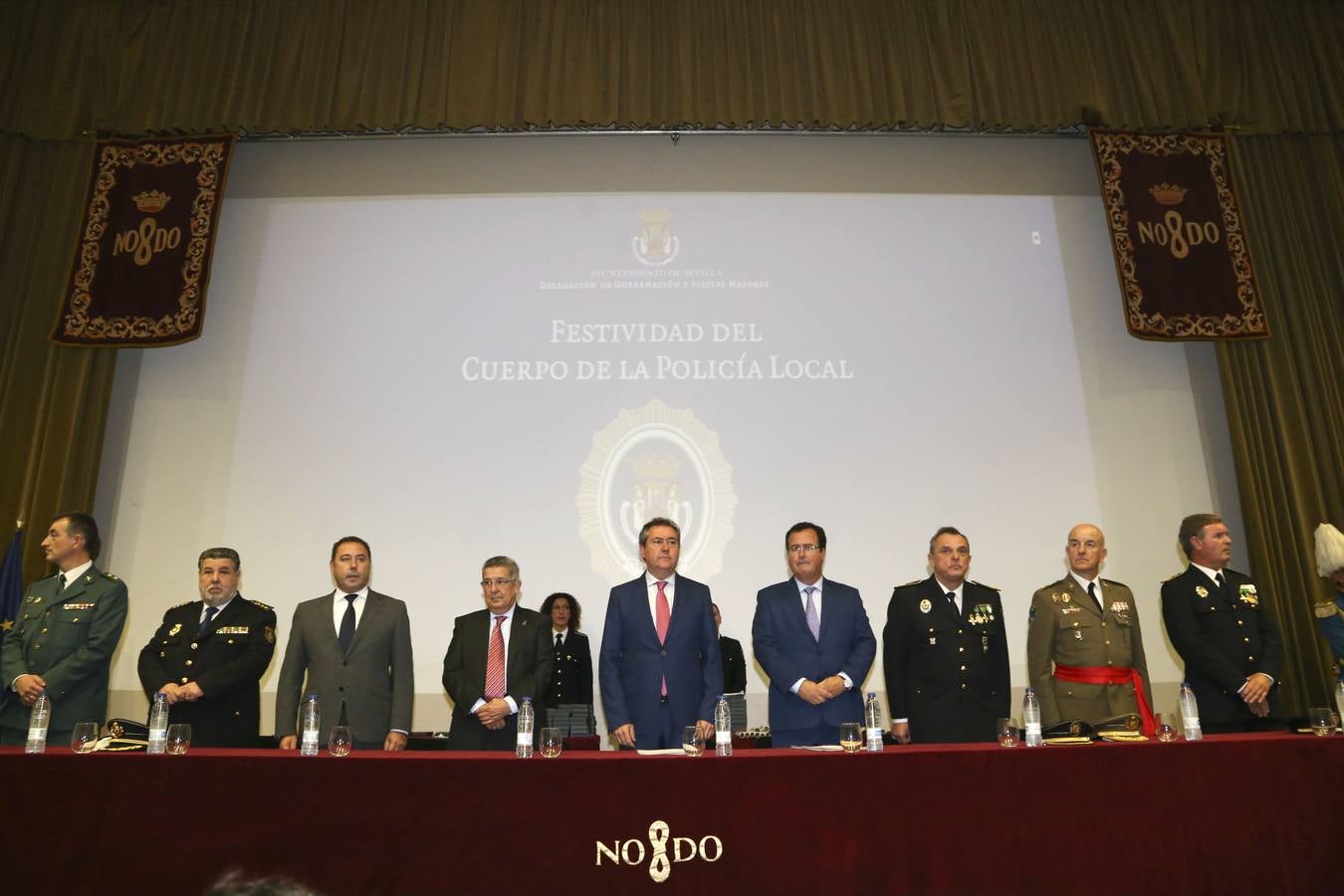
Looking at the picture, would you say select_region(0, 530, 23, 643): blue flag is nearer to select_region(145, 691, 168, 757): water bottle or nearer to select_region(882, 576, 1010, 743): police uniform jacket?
select_region(145, 691, 168, 757): water bottle

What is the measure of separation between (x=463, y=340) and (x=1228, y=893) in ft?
14.0

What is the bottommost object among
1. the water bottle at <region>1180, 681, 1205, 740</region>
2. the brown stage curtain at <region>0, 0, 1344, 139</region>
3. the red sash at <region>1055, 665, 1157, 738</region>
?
the water bottle at <region>1180, 681, 1205, 740</region>

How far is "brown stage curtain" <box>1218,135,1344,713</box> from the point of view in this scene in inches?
207

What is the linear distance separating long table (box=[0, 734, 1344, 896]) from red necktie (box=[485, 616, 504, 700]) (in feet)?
3.89

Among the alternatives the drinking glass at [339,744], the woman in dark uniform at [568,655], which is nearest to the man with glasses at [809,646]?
the woman in dark uniform at [568,655]

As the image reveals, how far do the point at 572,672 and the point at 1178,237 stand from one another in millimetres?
4181

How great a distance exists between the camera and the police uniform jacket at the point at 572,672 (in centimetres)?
487

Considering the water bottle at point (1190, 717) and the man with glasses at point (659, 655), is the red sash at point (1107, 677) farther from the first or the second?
the man with glasses at point (659, 655)

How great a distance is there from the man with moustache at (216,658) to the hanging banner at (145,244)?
82.4 inches

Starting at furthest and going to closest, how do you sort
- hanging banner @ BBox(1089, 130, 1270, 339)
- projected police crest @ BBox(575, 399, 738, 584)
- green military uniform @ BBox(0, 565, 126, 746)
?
hanging banner @ BBox(1089, 130, 1270, 339) → projected police crest @ BBox(575, 399, 738, 584) → green military uniform @ BBox(0, 565, 126, 746)

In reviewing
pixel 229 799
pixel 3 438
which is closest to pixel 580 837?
pixel 229 799

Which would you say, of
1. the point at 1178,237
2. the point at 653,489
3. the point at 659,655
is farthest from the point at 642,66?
the point at 659,655

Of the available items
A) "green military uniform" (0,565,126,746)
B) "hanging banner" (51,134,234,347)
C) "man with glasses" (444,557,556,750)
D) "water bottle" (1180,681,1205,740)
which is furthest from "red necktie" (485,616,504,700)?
"hanging banner" (51,134,234,347)

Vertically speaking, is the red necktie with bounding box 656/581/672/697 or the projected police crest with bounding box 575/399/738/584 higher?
the projected police crest with bounding box 575/399/738/584
